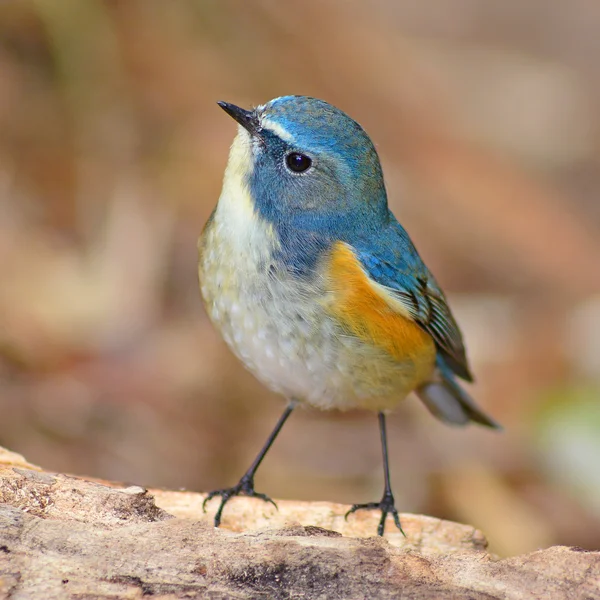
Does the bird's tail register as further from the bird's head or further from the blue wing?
the bird's head

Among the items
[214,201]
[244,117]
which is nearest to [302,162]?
[244,117]

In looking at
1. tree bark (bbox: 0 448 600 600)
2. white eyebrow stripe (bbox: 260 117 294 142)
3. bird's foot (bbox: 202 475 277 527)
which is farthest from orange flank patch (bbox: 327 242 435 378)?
tree bark (bbox: 0 448 600 600)

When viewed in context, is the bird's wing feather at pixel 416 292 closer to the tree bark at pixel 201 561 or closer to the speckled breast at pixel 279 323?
the speckled breast at pixel 279 323

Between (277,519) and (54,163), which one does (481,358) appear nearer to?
(277,519)

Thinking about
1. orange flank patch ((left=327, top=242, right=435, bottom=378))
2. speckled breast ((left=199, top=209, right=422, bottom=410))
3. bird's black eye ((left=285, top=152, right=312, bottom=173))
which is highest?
bird's black eye ((left=285, top=152, right=312, bottom=173))

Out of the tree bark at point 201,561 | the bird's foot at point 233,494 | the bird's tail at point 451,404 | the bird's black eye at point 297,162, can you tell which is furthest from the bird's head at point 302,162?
the bird's tail at point 451,404

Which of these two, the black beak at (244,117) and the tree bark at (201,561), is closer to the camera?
the tree bark at (201,561)

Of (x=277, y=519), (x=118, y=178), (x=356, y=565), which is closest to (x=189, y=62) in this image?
(x=118, y=178)
